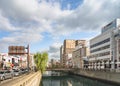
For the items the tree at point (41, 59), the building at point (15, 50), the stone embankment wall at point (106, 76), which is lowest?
the stone embankment wall at point (106, 76)

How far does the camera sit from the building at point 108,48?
119919 millimetres

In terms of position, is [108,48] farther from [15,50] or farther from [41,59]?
[15,50]

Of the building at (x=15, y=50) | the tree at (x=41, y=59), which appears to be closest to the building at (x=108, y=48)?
the tree at (x=41, y=59)

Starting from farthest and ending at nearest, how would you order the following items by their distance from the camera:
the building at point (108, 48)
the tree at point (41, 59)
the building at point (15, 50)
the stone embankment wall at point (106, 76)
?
the tree at point (41, 59), the building at point (108, 48), the building at point (15, 50), the stone embankment wall at point (106, 76)

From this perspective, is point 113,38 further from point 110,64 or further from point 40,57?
point 40,57

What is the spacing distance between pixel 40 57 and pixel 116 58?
1532 inches

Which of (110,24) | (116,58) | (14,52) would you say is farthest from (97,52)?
(14,52)

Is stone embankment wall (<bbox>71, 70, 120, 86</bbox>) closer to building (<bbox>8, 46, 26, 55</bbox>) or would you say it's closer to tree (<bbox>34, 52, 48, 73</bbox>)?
tree (<bbox>34, 52, 48, 73</bbox>)

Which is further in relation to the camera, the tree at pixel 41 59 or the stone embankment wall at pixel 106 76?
the tree at pixel 41 59

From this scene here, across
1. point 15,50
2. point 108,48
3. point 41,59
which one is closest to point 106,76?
point 15,50

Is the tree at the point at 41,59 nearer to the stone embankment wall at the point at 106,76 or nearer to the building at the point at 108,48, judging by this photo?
the stone embankment wall at the point at 106,76

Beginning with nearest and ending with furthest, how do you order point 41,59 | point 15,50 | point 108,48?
point 15,50
point 41,59
point 108,48

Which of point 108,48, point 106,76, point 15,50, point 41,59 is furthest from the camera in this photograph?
point 108,48

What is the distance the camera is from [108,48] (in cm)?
12988
